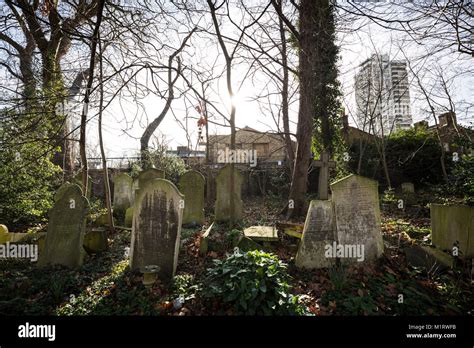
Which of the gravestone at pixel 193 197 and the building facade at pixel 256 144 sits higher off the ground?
the building facade at pixel 256 144

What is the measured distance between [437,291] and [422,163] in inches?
456

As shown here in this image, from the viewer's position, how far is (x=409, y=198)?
988 cm

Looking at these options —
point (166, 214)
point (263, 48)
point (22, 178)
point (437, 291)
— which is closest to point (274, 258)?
point (166, 214)

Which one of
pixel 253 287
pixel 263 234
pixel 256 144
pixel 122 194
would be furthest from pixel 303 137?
pixel 256 144

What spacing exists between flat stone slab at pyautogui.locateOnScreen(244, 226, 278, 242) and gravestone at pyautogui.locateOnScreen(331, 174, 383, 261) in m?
1.45

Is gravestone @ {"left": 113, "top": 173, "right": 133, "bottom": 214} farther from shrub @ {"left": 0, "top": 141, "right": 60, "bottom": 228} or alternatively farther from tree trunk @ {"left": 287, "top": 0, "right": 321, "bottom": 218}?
tree trunk @ {"left": 287, "top": 0, "right": 321, "bottom": 218}

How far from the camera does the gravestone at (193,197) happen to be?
7.59m

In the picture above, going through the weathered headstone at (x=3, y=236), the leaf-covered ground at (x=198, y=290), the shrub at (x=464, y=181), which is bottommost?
the leaf-covered ground at (x=198, y=290)

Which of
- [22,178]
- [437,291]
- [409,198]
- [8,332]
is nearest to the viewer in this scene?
[8,332]

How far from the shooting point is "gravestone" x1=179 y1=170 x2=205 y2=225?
7594mm

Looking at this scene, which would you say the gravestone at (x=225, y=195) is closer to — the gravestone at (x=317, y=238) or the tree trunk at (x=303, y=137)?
the tree trunk at (x=303, y=137)

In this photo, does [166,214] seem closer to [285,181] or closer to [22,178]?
[22,178]

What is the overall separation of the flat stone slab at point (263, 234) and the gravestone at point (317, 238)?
34.0 inches

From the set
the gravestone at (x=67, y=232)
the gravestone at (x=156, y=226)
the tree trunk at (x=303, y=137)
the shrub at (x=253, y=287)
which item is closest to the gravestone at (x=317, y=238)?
the shrub at (x=253, y=287)
